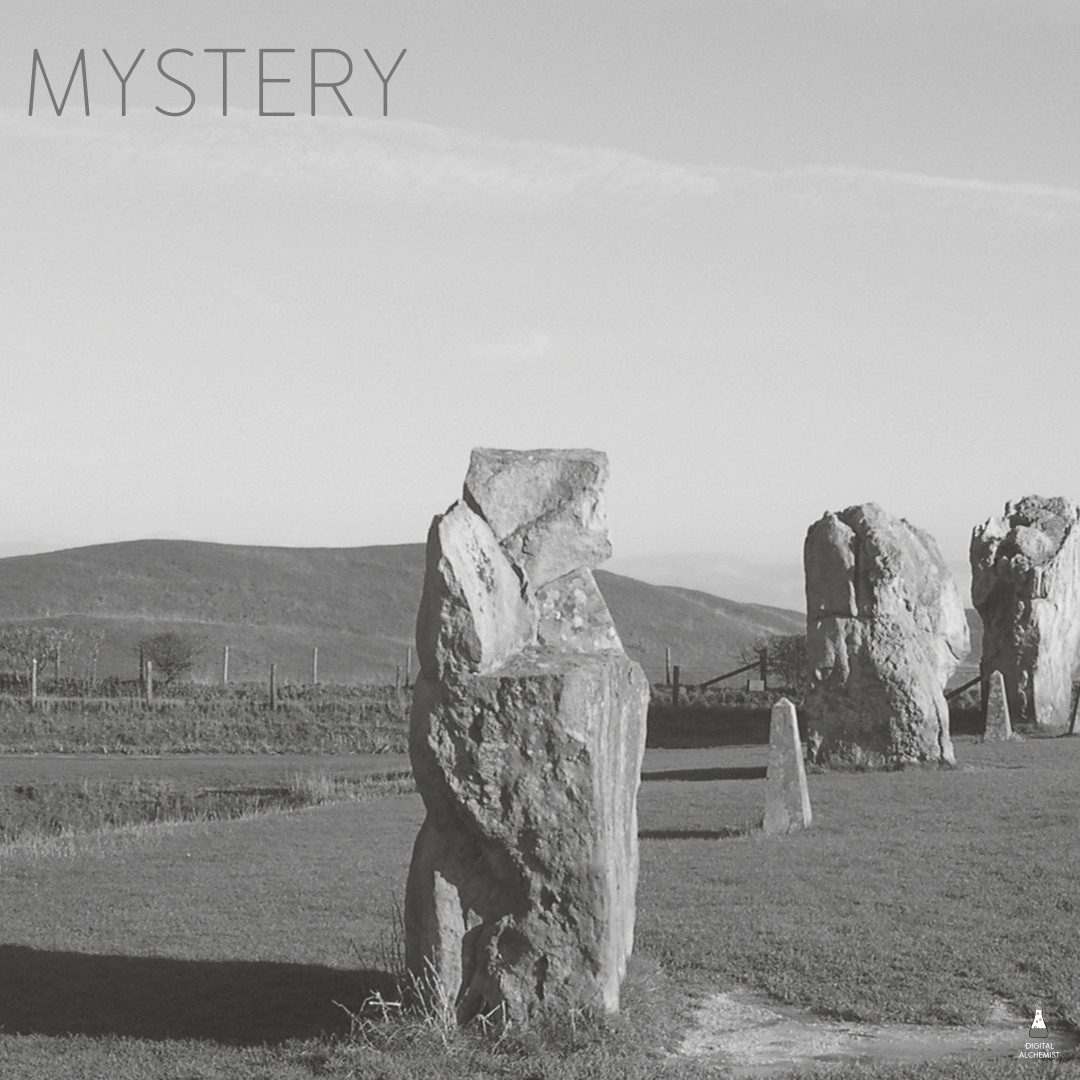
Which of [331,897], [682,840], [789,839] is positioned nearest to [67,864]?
[331,897]

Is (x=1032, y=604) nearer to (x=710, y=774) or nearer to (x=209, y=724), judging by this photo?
(x=710, y=774)

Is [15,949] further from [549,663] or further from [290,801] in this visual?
[290,801]

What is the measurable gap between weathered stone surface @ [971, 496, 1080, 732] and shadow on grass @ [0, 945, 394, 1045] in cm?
2998

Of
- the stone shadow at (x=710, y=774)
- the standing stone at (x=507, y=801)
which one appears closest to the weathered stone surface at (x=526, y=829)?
the standing stone at (x=507, y=801)

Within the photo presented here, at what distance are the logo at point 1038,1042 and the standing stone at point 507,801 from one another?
2.89 m

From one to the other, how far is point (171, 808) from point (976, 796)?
52.7ft

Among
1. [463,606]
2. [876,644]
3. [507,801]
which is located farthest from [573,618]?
[876,644]

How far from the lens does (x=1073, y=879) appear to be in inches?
669

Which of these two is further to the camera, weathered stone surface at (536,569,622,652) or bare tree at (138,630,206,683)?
bare tree at (138,630,206,683)

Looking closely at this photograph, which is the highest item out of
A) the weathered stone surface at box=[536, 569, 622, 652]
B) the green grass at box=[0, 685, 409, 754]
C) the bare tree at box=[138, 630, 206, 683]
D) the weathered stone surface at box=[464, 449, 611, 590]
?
the weathered stone surface at box=[464, 449, 611, 590]

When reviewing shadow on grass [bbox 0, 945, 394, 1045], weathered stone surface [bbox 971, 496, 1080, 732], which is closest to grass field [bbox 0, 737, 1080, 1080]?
shadow on grass [bbox 0, 945, 394, 1045]

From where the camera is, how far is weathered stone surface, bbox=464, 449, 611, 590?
11.7 m

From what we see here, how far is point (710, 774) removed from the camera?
32.1 meters

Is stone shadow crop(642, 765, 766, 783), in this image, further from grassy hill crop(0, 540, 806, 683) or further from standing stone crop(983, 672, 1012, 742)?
grassy hill crop(0, 540, 806, 683)
